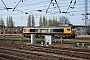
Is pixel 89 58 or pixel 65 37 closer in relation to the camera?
pixel 89 58

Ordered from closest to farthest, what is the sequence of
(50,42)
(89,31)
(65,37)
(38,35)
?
(50,42) < (65,37) < (38,35) < (89,31)

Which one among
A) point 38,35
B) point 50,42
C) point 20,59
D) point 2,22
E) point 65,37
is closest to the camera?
point 20,59

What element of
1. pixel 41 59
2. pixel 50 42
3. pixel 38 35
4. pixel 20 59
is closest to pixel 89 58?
pixel 41 59

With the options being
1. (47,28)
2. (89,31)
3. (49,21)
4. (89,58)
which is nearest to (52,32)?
(47,28)

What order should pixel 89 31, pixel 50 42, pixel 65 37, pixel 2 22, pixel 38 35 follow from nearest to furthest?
pixel 50 42 < pixel 65 37 < pixel 38 35 < pixel 89 31 < pixel 2 22

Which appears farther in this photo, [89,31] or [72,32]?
[89,31]

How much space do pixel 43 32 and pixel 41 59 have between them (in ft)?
103

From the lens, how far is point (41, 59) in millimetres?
11398

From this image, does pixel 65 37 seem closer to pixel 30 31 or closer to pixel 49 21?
pixel 30 31

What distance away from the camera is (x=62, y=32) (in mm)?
40688

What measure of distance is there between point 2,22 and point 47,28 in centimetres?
7513

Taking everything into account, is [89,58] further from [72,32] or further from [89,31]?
[89,31]

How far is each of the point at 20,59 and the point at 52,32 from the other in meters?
30.7

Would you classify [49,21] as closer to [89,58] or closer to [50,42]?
[50,42]
